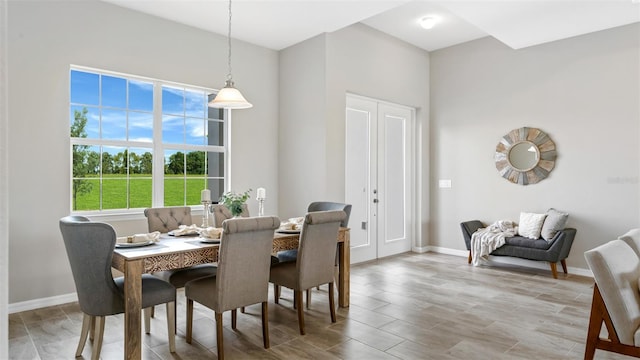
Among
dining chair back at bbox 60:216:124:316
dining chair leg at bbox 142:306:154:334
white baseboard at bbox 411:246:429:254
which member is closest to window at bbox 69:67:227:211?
dining chair leg at bbox 142:306:154:334

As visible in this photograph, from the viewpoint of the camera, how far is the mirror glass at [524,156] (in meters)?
5.37

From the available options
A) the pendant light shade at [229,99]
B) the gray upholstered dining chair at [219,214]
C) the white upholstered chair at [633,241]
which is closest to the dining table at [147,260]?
the gray upholstered dining chair at [219,214]

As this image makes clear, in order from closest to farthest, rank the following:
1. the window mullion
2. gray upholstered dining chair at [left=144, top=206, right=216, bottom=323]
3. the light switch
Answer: gray upholstered dining chair at [left=144, top=206, right=216, bottom=323] → the window mullion → the light switch

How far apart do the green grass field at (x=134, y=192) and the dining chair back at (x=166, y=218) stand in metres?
0.98

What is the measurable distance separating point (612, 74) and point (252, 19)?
4376 mm

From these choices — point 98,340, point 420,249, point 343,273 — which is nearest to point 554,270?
point 420,249

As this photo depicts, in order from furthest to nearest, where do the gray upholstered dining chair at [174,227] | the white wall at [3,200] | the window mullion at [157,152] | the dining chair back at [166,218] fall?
the window mullion at [157,152], the dining chair back at [166,218], the gray upholstered dining chair at [174,227], the white wall at [3,200]

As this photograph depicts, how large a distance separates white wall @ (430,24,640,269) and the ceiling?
0.35 metres

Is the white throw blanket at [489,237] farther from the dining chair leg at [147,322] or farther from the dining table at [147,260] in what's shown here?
the dining chair leg at [147,322]

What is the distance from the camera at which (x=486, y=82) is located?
19.3 feet

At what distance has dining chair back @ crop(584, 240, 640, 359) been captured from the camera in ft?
7.22

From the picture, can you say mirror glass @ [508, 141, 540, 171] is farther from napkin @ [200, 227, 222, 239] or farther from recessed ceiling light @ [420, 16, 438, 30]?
napkin @ [200, 227, 222, 239]

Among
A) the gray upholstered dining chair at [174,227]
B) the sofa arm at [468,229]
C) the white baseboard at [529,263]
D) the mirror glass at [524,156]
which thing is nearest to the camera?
the gray upholstered dining chair at [174,227]

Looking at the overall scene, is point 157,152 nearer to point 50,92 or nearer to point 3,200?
point 50,92
